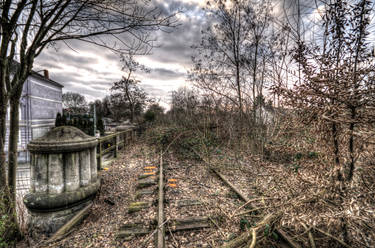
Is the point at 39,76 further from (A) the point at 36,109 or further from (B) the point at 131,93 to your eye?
(B) the point at 131,93

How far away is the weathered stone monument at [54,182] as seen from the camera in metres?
3.31

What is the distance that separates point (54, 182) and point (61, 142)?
80 centimetres

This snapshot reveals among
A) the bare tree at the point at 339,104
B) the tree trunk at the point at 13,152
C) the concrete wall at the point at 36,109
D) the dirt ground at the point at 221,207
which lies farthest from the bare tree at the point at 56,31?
the concrete wall at the point at 36,109

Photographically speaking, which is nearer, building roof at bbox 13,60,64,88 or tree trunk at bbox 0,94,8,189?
tree trunk at bbox 0,94,8,189

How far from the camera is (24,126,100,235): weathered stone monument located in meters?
3.31

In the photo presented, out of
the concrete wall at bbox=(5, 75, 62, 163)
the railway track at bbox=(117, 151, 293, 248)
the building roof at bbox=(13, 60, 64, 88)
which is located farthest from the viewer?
the concrete wall at bbox=(5, 75, 62, 163)

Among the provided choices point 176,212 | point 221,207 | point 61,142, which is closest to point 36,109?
point 61,142

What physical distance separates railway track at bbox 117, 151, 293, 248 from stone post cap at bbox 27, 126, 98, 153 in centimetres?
167

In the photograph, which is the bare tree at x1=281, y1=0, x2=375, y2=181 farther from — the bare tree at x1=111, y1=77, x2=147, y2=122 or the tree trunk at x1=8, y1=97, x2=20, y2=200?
the bare tree at x1=111, y1=77, x2=147, y2=122

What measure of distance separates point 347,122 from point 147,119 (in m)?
17.1

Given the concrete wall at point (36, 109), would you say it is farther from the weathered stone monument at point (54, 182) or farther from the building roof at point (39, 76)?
the weathered stone monument at point (54, 182)

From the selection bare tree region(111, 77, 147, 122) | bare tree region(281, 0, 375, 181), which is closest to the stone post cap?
bare tree region(281, 0, 375, 181)

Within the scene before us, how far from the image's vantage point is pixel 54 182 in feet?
11.1

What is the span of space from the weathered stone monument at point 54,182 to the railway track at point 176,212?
1.25 m
